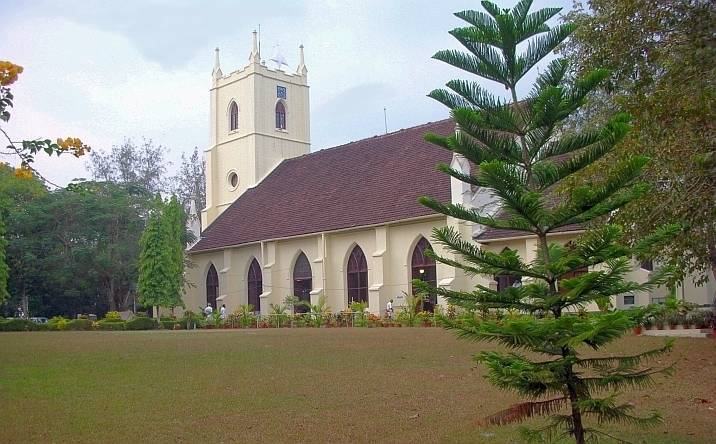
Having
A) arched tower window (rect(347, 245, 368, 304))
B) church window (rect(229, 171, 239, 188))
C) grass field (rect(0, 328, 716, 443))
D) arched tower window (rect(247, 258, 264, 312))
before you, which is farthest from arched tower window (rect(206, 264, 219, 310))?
grass field (rect(0, 328, 716, 443))

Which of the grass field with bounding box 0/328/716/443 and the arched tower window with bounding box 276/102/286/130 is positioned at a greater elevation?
the arched tower window with bounding box 276/102/286/130

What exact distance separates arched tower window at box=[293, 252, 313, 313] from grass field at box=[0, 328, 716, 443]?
20.5 m

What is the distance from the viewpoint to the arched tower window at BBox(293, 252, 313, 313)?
36.8m

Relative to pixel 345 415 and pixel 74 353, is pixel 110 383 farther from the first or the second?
pixel 74 353

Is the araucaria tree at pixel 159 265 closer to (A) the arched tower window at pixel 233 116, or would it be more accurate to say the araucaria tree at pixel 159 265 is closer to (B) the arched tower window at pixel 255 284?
(B) the arched tower window at pixel 255 284

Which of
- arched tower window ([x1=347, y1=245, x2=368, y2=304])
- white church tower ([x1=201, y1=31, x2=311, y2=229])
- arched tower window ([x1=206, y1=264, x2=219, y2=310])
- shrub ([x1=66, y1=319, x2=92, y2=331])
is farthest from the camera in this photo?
white church tower ([x1=201, y1=31, x2=311, y2=229])

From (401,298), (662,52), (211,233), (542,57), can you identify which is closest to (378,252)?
(401,298)

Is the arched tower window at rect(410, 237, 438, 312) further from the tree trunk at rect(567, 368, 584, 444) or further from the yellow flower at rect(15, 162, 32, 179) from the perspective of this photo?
the tree trunk at rect(567, 368, 584, 444)

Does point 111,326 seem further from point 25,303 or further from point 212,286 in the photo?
point 25,303

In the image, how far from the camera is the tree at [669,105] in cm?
1138

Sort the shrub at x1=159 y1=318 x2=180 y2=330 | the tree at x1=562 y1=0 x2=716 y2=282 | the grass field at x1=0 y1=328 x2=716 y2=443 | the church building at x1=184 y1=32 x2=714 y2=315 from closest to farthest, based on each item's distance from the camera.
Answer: the grass field at x1=0 y1=328 x2=716 y2=443, the tree at x1=562 y1=0 x2=716 y2=282, the church building at x1=184 y1=32 x2=714 y2=315, the shrub at x1=159 y1=318 x2=180 y2=330

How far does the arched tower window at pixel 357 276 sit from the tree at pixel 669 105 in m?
21.9

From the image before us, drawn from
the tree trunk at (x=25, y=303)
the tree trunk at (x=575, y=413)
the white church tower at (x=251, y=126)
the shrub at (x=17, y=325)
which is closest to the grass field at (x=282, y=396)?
the tree trunk at (x=575, y=413)

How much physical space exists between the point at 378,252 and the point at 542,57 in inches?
1051
